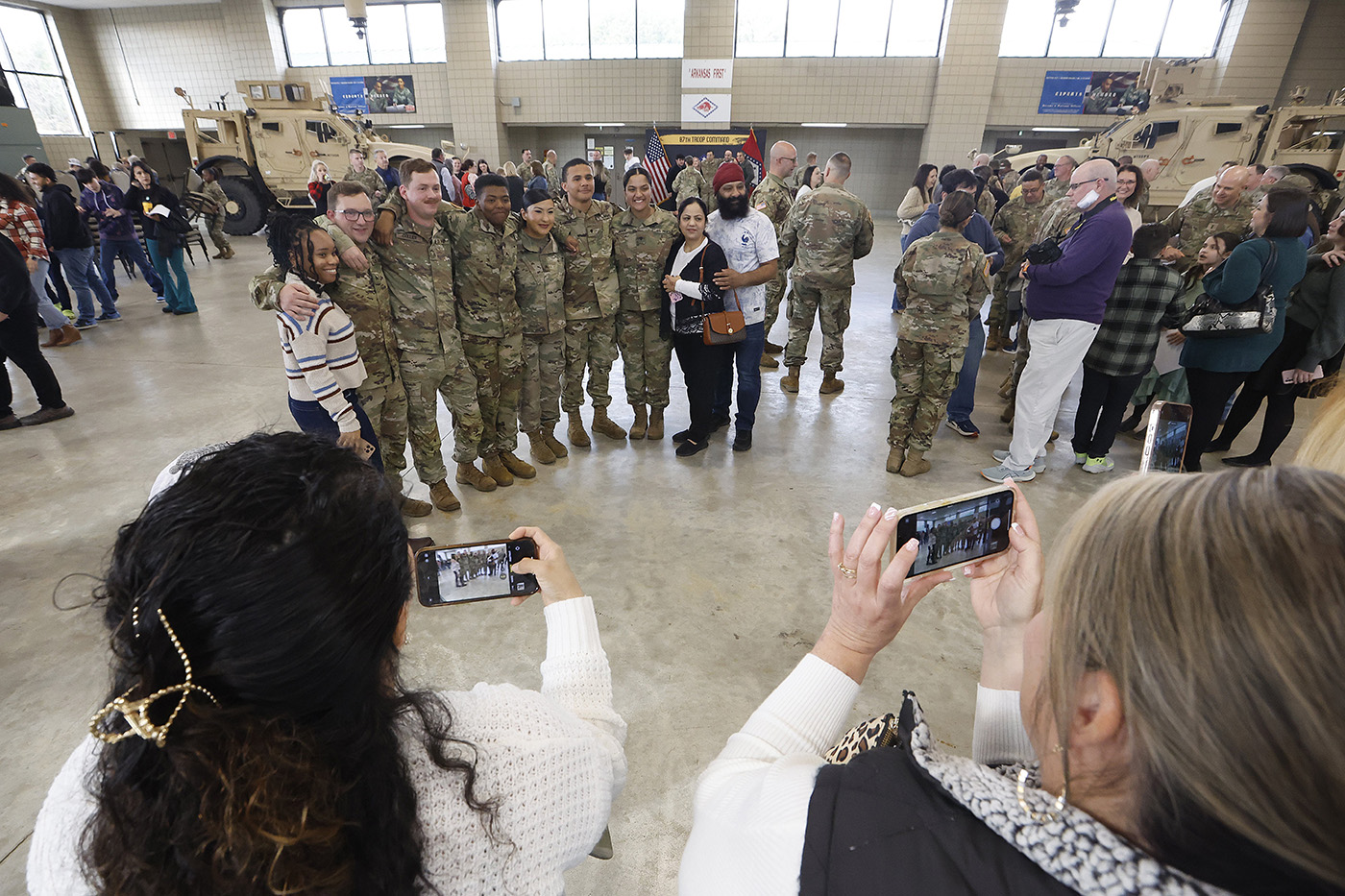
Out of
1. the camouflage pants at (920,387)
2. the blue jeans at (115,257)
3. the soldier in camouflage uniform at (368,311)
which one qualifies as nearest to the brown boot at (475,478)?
the soldier in camouflage uniform at (368,311)

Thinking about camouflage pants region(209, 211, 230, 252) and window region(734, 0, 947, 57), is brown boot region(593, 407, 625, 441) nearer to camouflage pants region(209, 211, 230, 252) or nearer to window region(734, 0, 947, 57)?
camouflage pants region(209, 211, 230, 252)

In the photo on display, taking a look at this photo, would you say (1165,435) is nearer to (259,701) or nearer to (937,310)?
(259,701)

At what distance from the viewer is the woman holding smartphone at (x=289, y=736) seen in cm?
58

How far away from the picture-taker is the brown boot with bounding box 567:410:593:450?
3.96m

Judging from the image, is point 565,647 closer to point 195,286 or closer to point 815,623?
point 815,623

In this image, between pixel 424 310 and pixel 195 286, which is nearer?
pixel 424 310

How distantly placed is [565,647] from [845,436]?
341 cm

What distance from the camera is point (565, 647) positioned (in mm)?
1048

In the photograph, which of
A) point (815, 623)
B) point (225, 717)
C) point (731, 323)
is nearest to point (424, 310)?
point (731, 323)

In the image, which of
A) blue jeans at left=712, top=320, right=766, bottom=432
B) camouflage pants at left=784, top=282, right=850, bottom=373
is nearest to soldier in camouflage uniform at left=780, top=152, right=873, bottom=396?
camouflage pants at left=784, top=282, right=850, bottom=373

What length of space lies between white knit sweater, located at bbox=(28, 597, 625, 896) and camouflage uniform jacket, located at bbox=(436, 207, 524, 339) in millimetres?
2636

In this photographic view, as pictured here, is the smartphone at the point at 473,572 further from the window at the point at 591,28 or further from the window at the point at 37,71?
the window at the point at 37,71

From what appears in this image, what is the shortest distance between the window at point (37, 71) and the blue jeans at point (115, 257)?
1504 centimetres

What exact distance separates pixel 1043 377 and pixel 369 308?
11.4 feet
